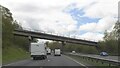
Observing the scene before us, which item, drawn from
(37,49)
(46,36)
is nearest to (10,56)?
(37,49)

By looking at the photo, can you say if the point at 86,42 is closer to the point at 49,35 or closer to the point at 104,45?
the point at 104,45

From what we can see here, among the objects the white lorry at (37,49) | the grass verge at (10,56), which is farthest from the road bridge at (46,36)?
the white lorry at (37,49)

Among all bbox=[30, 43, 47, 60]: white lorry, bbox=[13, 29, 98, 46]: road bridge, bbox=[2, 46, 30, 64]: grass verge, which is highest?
bbox=[13, 29, 98, 46]: road bridge

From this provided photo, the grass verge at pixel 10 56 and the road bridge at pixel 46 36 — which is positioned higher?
Result: the road bridge at pixel 46 36

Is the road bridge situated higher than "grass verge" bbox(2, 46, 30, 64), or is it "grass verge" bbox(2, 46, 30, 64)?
the road bridge

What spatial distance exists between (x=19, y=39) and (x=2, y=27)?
65.6 m

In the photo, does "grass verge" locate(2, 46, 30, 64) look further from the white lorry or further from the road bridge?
the road bridge

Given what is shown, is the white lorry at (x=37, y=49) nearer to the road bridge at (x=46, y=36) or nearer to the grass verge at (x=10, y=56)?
the grass verge at (x=10, y=56)

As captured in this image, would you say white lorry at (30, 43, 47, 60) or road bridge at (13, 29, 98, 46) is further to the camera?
road bridge at (13, 29, 98, 46)

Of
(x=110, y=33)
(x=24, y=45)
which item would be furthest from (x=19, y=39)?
(x=110, y=33)

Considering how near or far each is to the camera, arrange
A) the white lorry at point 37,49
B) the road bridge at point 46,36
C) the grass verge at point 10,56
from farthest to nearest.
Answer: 1. the road bridge at point 46,36
2. the white lorry at point 37,49
3. the grass verge at point 10,56

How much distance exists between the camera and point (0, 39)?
71.4 metres

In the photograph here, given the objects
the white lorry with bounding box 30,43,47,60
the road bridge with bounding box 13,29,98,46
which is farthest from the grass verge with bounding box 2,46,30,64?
the road bridge with bounding box 13,29,98,46

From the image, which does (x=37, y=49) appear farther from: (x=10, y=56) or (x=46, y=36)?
(x=46, y=36)
